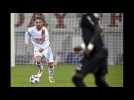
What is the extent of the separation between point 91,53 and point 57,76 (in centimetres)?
73

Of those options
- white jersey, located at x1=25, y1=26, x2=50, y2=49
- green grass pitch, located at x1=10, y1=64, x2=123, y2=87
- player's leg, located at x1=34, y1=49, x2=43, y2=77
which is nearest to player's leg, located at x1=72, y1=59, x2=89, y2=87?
green grass pitch, located at x1=10, y1=64, x2=123, y2=87

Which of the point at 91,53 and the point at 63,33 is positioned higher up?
the point at 63,33

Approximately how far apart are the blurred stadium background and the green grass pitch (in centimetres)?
9

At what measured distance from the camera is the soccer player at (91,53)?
7.15 m

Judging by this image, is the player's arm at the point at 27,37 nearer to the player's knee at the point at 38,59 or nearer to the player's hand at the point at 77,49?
the player's knee at the point at 38,59

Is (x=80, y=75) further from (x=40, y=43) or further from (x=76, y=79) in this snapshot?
(x=40, y=43)

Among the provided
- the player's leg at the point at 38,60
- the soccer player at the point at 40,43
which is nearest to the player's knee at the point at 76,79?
the soccer player at the point at 40,43

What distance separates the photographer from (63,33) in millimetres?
7594

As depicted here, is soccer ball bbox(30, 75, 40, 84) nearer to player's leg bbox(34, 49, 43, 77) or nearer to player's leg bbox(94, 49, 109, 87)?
player's leg bbox(34, 49, 43, 77)

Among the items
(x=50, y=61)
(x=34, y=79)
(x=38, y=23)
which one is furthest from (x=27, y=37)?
(x=34, y=79)

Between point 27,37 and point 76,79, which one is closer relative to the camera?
point 76,79
